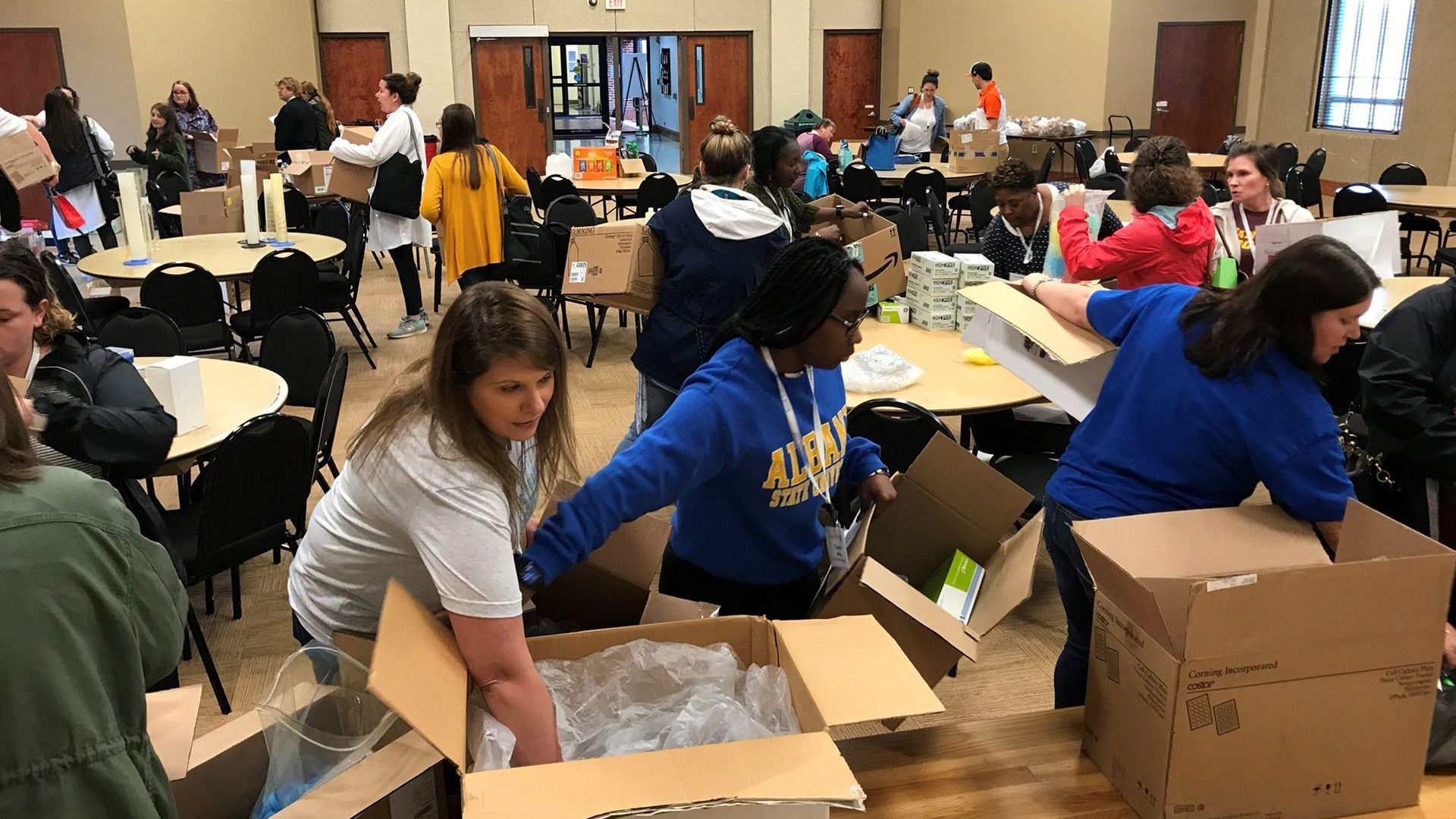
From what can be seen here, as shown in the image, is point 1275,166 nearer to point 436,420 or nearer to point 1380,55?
point 436,420

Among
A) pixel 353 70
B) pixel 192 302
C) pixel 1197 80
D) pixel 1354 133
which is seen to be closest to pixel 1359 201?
pixel 1354 133

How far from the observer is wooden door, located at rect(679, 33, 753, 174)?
14516 millimetres

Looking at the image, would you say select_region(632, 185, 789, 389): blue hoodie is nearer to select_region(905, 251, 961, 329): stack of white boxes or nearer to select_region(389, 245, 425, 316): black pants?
select_region(905, 251, 961, 329): stack of white boxes

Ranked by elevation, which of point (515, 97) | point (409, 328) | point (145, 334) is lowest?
point (409, 328)

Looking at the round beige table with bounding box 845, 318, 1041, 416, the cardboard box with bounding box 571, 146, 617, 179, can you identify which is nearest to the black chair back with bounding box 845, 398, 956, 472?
the round beige table with bounding box 845, 318, 1041, 416

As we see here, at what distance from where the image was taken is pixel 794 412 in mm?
2055

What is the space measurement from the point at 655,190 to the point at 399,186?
2.39 m

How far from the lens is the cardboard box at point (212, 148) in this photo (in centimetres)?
1126

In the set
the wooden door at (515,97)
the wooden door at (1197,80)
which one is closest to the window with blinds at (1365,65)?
the wooden door at (1197,80)

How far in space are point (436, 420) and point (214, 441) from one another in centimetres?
204

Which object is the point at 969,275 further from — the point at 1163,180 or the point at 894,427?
the point at 894,427

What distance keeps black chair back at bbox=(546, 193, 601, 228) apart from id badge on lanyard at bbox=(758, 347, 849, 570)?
5.25m

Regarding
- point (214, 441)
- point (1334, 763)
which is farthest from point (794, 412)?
point (214, 441)

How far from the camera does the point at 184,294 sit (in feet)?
17.6
